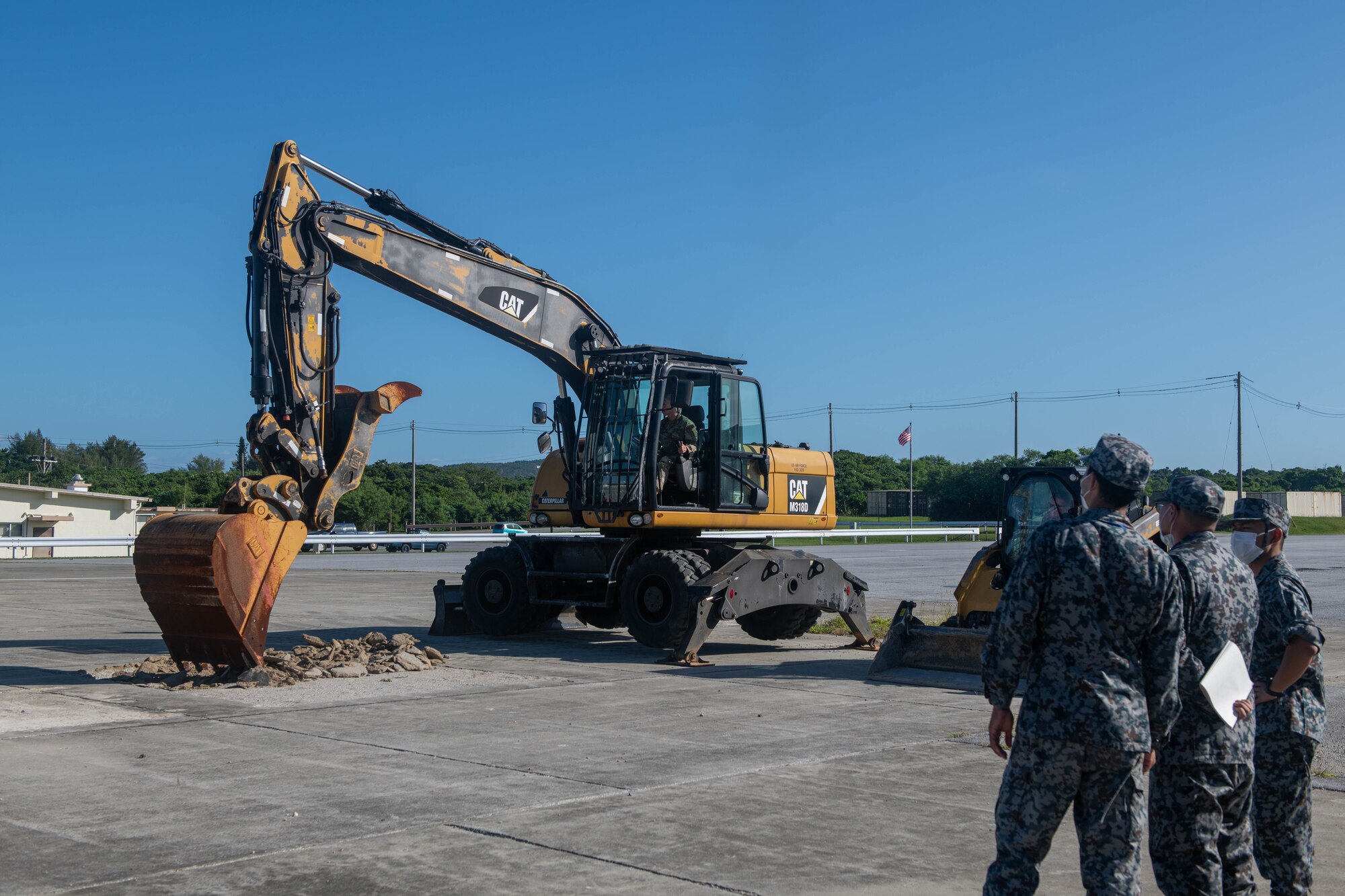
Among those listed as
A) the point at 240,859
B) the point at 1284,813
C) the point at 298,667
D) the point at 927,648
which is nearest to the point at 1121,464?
the point at 1284,813

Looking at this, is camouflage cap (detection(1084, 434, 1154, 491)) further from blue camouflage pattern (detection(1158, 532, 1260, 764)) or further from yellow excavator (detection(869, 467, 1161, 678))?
yellow excavator (detection(869, 467, 1161, 678))

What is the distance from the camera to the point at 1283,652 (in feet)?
16.6

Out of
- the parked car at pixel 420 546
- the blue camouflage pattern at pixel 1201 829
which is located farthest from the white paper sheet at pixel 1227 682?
the parked car at pixel 420 546

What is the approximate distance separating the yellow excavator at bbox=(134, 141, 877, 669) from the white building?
38.9 meters

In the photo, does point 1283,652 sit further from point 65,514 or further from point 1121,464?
point 65,514

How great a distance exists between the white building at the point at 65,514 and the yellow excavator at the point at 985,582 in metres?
43.0

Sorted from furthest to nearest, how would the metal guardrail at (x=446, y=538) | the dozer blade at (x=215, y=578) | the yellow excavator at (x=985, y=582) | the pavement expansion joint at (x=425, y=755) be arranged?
1. the metal guardrail at (x=446, y=538)
2. the yellow excavator at (x=985, y=582)
3. the dozer blade at (x=215, y=578)
4. the pavement expansion joint at (x=425, y=755)

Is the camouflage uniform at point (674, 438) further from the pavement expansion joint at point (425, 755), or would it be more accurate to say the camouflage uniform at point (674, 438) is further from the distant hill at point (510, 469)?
the distant hill at point (510, 469)

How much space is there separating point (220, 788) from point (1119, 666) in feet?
17.0

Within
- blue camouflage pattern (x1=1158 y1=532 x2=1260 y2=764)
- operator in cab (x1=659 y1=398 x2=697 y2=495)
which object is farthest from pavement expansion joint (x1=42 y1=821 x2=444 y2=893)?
operator in cab (x1=659 y1=398 x2=697 y2=495)

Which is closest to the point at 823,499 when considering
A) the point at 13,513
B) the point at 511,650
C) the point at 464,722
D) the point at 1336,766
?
the point at 511,650

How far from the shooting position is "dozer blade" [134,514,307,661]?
1090cm

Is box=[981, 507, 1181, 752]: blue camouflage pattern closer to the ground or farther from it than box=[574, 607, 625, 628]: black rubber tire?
farther from it

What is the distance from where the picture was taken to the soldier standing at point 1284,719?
16.1 feet
